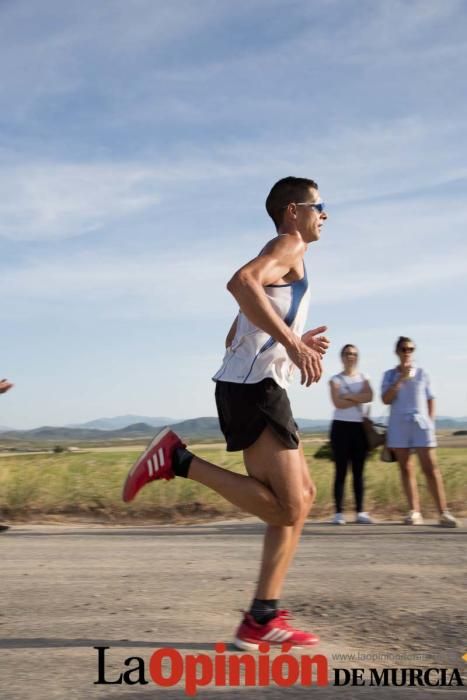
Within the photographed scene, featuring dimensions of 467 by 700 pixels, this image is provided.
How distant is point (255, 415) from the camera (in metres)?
4.16

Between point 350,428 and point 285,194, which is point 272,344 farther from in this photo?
point 350,428

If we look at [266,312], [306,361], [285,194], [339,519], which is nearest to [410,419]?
→ [339,519]

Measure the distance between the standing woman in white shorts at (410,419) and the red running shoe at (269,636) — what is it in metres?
5.44

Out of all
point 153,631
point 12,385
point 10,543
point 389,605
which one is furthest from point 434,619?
point 10,543

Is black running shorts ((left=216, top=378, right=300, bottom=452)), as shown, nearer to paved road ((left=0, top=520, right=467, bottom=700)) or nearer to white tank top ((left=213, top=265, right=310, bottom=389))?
white tank top ((left=213, top=265, right=310, bottom=389))

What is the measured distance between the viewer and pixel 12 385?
7.33 m

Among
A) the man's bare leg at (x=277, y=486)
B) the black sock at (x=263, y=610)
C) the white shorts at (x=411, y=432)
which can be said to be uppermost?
the white shorts at (x=411, y=432)

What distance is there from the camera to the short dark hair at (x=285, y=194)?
4488mm

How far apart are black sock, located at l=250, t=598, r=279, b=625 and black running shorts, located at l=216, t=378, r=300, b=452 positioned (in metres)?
0.70

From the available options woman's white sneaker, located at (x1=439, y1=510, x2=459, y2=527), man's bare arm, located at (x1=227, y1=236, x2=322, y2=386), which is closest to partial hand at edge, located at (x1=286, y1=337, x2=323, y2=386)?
man's bare arm, located at (x1=227, y1=236, x2=322, y2=386)

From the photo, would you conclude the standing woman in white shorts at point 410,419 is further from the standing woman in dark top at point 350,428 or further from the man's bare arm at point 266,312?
the man's bare arm at point 266,312

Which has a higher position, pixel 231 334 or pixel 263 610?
pixel 231 334

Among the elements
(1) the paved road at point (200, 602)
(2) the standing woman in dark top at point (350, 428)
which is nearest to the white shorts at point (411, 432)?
(2) the standing woman in dark top at point (350, 428)

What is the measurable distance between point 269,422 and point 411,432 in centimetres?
577
